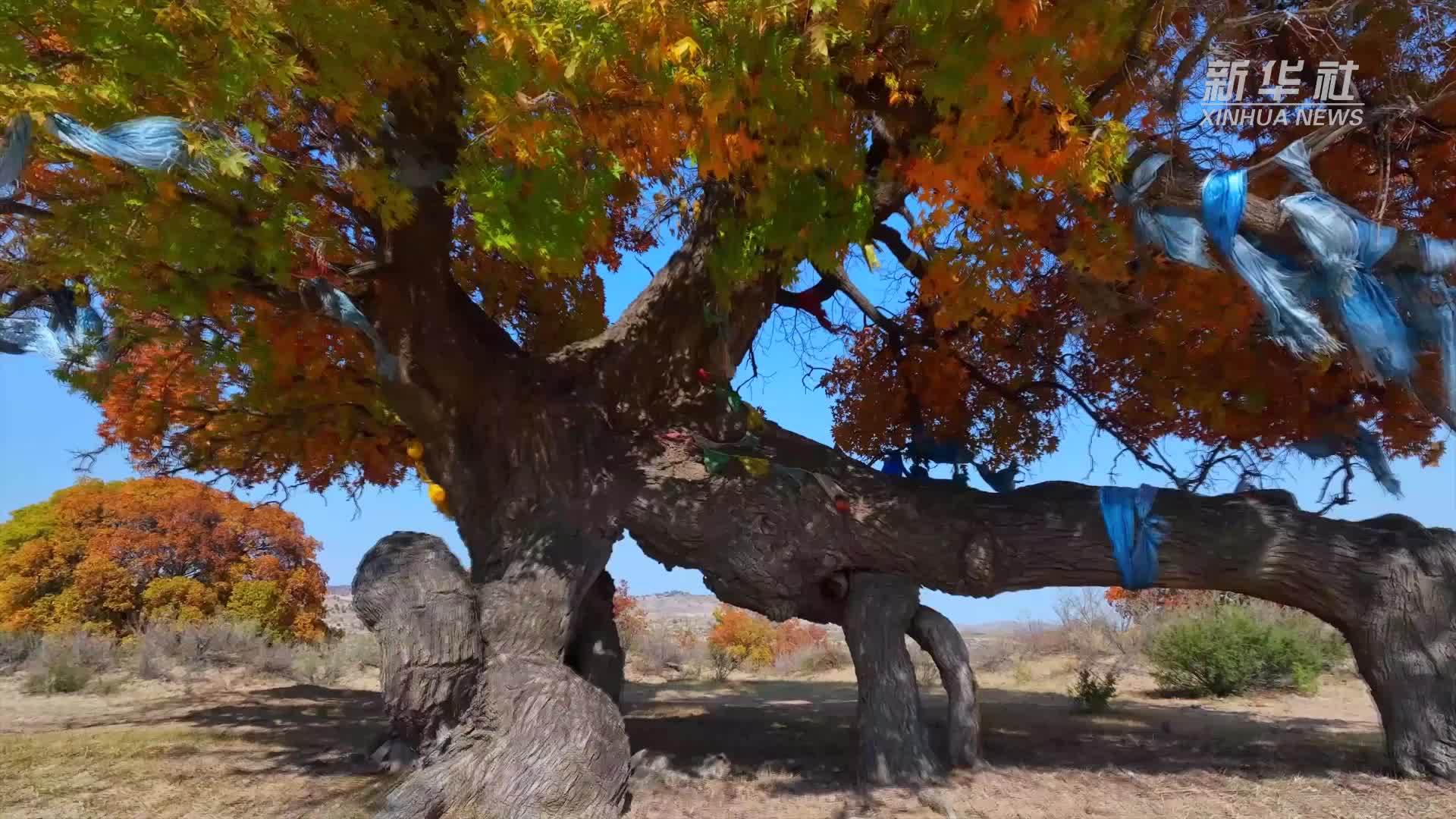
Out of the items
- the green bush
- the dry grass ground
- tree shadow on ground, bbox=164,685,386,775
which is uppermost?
the green bush

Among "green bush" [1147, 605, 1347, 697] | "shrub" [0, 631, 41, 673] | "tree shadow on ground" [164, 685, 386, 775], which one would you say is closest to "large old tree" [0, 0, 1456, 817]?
"tree shadow on ground" [164, 685, 386, 775]

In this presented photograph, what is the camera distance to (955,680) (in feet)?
19.0

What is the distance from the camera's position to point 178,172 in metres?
4.55

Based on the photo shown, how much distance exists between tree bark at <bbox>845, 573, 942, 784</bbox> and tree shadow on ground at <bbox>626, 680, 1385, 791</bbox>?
0.34m

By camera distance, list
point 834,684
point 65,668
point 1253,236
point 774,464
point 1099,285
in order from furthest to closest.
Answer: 1. point 834,684
2. point 65,668
3. point 774,464
4. point 1099,285
5. point 1253,236

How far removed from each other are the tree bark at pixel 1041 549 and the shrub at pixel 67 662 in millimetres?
8018

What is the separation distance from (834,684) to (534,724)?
920 centimetres

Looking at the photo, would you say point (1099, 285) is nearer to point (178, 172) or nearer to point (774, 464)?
point (774, 464)

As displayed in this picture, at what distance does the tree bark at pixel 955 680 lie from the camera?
568 centimetres

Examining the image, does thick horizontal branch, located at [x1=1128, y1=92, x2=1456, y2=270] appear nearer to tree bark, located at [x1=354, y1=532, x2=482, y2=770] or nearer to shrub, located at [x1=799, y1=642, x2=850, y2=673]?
tree bark, located at [x1=354, y1=532, x2=482, y2=770]

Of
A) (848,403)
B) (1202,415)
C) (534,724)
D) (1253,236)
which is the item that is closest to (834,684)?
(848,403)

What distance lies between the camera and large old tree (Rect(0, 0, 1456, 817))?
4.02 metres

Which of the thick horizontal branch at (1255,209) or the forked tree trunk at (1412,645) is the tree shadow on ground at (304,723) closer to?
the thick horizontal branch at (1255,209)

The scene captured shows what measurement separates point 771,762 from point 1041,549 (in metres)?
2.59
